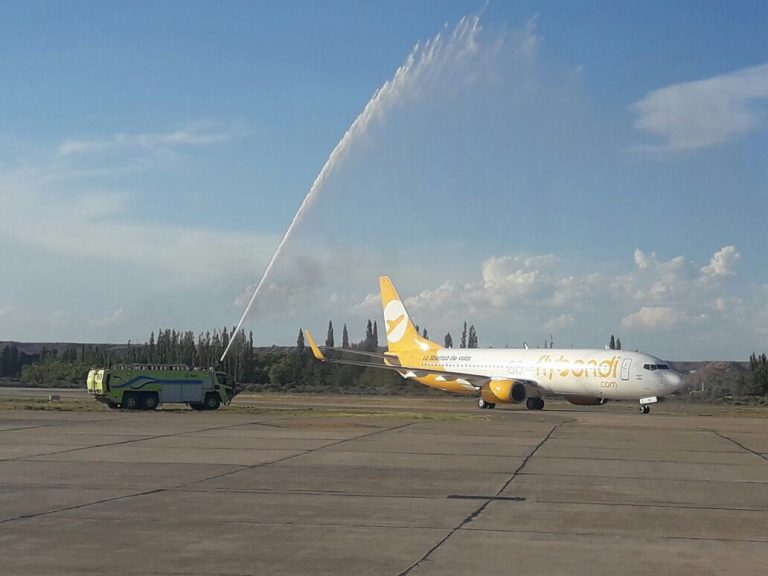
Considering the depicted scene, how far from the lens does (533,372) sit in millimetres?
60438

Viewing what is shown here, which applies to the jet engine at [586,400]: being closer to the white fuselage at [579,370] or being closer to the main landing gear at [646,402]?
the white fuselage at [579,370]

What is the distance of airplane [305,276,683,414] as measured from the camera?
180 feet

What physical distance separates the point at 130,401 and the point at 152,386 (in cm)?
130

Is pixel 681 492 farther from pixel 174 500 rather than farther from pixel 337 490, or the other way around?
pixel 174 500

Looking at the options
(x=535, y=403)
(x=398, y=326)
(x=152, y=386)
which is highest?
(x=398, y=326)

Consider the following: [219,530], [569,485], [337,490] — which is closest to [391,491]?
[337,490]

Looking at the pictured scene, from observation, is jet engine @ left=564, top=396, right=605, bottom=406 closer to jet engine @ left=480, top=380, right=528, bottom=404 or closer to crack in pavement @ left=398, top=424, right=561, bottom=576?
jet engine @ left=480, top=380, right=528, bottom=404

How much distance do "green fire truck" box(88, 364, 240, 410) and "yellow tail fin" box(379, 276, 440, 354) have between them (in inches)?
953

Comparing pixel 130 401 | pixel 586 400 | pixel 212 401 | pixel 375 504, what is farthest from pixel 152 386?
pixel 375 504

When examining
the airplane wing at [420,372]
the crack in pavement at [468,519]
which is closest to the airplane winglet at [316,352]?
the airplane wing at [420,372]

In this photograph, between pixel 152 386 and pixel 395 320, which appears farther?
pixel 395 320

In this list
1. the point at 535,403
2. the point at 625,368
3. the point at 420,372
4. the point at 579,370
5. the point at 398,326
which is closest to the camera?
the point at 625,368

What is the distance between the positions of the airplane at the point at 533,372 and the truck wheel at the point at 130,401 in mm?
16772

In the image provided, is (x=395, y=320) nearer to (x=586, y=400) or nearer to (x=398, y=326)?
(x=398, y=326)
